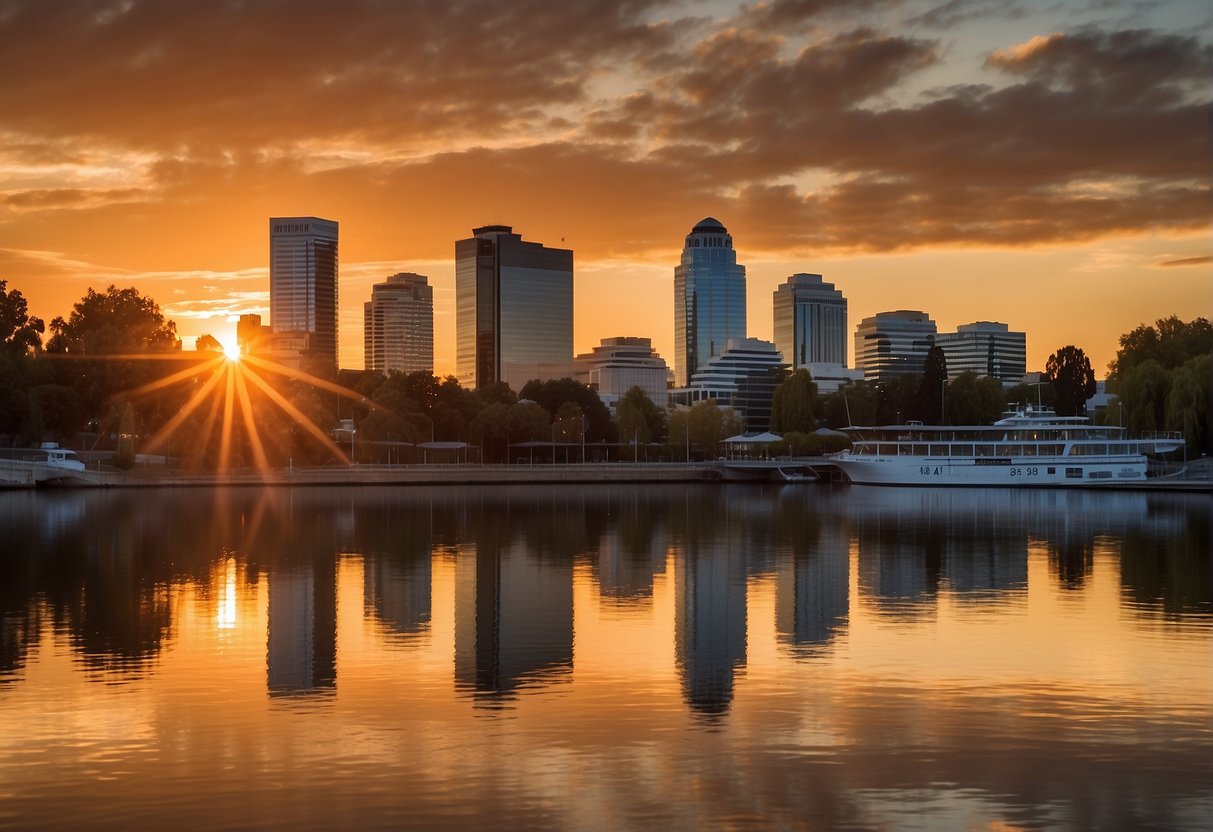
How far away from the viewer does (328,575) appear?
41250mm

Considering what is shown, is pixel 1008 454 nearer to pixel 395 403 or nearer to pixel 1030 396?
pixel 395 403

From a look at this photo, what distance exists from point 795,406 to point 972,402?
21037 mm

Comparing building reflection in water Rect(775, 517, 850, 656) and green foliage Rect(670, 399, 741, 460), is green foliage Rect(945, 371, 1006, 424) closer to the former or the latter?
green foliage Rect(670, 399, 741, 460)

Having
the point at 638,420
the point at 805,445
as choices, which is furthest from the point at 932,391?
the point at 638,420

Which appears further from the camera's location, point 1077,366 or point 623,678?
point 1077,366

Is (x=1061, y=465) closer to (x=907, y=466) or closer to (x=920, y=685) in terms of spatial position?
(x=907, y=466)

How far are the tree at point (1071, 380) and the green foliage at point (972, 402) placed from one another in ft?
23.9

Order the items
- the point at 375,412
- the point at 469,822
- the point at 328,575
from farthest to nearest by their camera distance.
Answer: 1. the point at 375,412
2. the point at 328,575
3. the point at 469,822

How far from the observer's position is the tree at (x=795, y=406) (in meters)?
161

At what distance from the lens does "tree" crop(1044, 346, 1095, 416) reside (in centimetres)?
15362

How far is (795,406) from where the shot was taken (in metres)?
162

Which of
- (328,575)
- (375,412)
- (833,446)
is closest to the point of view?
(328,575)

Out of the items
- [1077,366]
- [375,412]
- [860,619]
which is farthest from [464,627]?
[1077,366]

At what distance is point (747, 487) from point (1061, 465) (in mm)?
27365
